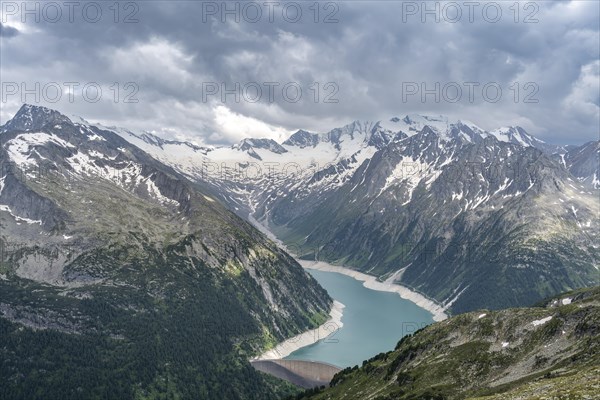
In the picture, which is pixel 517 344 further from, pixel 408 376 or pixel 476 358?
pixel 408 376

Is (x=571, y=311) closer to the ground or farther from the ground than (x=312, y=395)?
farther from the ground

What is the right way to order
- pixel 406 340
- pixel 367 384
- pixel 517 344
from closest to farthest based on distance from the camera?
pixel 517 344 → pixel 367 384 → pixel 406 340

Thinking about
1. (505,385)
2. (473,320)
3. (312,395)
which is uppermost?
(473,320)

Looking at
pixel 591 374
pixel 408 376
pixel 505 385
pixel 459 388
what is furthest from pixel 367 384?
pixel 591 374

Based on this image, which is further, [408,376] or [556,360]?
[408,376]

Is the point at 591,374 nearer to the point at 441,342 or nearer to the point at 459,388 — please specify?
the point at 459,388

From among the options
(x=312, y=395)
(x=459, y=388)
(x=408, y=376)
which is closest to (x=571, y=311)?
(x=459, y=388)

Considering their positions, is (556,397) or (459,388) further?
(459,388)

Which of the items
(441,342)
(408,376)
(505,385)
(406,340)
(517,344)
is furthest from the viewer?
(406,340)

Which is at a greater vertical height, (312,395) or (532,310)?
(532,310)
